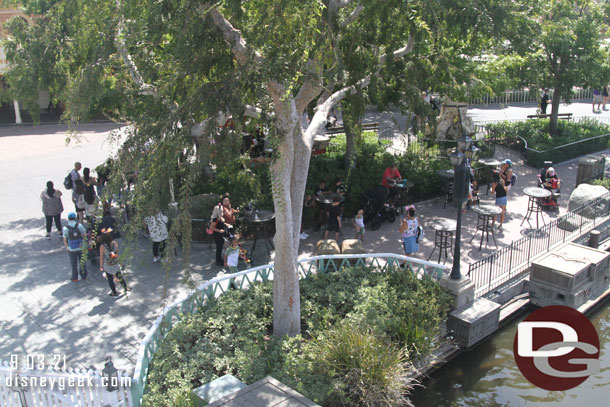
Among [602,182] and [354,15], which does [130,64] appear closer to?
[354,15]

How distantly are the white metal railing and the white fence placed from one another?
69 cm

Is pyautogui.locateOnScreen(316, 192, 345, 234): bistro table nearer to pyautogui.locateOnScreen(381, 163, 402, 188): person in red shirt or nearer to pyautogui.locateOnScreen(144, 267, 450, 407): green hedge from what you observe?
pyautogui.locateOnScreen(381, 163, 402, 188): person in red shirt

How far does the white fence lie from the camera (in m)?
7.05

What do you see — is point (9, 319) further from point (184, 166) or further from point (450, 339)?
point (450, 339)

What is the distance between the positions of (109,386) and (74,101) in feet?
17.8

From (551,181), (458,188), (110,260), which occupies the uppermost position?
(458,188)

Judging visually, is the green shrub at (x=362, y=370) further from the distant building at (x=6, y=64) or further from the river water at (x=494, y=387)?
the distant building at (x=6, y=64)

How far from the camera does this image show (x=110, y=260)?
1097 centimetres

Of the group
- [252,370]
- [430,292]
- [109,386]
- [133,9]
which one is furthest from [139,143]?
[430,292]

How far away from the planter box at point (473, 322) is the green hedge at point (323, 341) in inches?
12.0

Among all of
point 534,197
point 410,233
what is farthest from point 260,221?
point 534,197

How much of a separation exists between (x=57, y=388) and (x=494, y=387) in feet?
22.2

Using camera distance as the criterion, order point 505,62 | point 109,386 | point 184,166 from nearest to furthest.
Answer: point 109,386 → point 184,166 → point 505,62

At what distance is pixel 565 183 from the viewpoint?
62.3 ft
